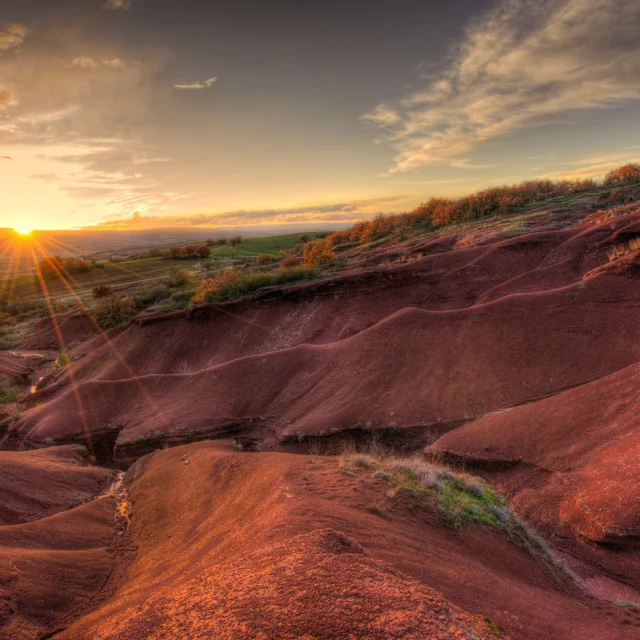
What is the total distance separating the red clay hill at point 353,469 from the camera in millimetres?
3912

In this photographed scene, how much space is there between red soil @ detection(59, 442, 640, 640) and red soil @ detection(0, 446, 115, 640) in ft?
2.22

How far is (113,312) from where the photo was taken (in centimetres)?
3106

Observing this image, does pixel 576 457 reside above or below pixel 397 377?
below

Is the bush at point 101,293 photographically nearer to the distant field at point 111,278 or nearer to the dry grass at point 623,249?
the distant field at point 111,278

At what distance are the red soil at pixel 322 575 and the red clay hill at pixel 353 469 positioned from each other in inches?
1.2

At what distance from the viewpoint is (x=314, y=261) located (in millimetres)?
32469

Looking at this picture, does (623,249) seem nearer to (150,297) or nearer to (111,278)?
(150,297)

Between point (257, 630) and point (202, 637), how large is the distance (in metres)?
0.48

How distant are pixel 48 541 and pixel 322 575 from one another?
6885mm

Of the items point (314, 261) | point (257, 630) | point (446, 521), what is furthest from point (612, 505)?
point (314, 261)

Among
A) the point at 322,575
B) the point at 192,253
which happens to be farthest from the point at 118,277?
the point at 322,575

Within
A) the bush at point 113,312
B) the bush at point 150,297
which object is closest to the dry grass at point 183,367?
the bush at point 113,312

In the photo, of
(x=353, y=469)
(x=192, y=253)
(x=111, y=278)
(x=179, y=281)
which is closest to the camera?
(x=353, y=469)

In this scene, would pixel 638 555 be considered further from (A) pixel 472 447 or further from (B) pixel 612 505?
(A) pixel 472 447
